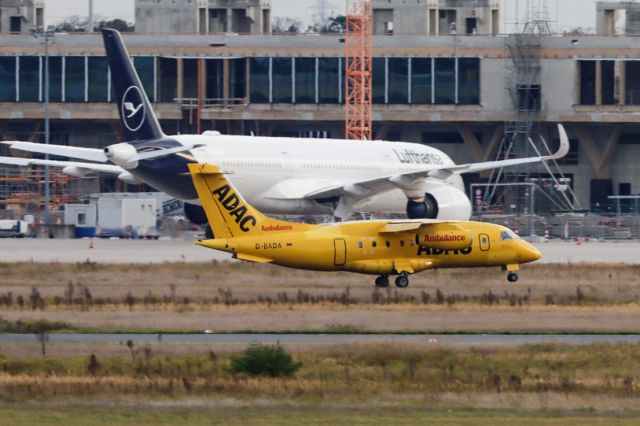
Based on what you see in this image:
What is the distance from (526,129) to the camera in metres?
113

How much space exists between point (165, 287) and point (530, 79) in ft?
226

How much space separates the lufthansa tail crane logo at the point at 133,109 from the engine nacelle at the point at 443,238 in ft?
69.1

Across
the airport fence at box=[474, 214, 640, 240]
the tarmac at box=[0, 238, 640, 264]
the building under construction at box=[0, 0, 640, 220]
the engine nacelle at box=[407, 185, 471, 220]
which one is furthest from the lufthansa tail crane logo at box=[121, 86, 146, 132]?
the building under construction at box=[0, 0, 640, 220]

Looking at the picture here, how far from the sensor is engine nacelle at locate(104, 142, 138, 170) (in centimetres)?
6544

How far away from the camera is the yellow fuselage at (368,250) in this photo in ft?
157

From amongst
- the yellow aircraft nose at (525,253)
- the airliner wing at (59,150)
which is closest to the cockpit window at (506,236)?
the yellow aircraft nose at (525,253)

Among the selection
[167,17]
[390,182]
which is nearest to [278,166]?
[390,182]

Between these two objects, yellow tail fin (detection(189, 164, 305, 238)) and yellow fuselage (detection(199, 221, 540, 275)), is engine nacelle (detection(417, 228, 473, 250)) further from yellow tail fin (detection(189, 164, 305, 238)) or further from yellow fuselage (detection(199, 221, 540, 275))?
yellow tail fin (detection(189, 164, 305, 238))

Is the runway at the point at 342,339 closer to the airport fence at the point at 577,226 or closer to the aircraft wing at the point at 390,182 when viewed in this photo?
the aircraft wing at the point at 390,182

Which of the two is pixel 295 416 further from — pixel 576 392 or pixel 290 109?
pixel 290 109

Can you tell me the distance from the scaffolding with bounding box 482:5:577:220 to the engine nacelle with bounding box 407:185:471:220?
38.0 metres

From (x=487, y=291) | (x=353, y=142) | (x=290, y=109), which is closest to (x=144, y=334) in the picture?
(x=487, y=291)

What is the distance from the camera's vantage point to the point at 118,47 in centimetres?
6788

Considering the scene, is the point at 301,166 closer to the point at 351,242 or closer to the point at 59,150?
the point at 59,150
